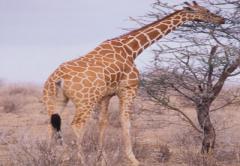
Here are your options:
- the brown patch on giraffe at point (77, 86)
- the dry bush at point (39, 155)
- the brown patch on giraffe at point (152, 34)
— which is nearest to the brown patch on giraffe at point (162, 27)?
the brown patch on giraffe at point (152, 34)

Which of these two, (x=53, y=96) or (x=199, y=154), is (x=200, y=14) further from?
(x=53, y=96)

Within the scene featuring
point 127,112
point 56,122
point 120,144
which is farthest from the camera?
point 120,144

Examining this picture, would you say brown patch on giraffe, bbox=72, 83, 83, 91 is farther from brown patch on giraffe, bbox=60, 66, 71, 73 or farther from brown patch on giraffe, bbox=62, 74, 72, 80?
brown patch on giraffe, bbox=60, 66, 71, 73

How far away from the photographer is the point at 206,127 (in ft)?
29.3

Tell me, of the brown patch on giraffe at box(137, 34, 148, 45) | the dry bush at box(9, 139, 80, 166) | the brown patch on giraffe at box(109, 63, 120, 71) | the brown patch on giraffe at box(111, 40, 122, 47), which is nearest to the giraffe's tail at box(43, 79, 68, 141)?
the dry bush at box(9, 139, 80, 166)

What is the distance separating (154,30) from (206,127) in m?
1.76

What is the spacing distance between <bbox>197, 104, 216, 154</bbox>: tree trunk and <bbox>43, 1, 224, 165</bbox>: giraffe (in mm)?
1145

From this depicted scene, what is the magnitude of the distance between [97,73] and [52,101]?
75 cm

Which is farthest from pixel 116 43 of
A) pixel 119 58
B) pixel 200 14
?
pixel 200 14

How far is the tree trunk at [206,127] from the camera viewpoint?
8797 millimetres

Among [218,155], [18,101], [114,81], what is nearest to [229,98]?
[218,155]

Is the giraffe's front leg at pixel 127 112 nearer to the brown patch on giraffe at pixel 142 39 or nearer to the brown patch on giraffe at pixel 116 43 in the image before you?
the brown patch on giraffe at pixel 116 43

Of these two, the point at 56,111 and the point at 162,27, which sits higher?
the point at 162,27

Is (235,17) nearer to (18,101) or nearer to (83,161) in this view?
(83,161)
